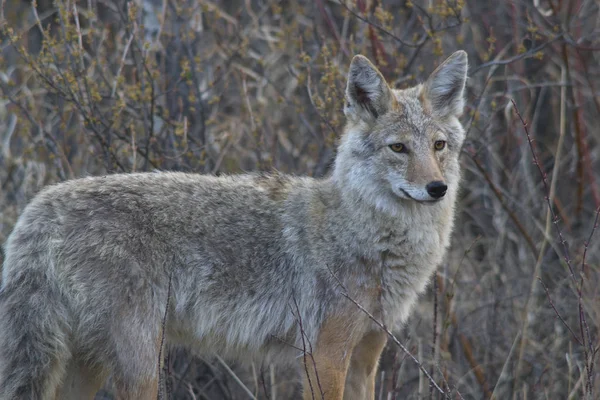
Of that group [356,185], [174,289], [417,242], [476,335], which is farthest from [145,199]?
[476,335]

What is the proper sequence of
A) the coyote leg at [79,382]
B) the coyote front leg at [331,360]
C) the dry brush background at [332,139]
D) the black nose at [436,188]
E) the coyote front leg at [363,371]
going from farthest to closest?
the dry brush background at [332,139]
the coyote front leg at [363,371]
the coyote leg at [79,382]
the coyote front leg at [331,360]
the black nose at [436,188]

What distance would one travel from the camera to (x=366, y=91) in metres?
4.70

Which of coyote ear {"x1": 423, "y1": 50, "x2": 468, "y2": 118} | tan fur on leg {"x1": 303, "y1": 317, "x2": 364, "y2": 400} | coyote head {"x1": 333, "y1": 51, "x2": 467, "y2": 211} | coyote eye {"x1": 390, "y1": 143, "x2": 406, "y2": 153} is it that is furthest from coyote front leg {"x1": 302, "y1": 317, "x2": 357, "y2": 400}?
coyote ear {"x1": 423, "y1": 50, "x2": 468, "y2": 118}

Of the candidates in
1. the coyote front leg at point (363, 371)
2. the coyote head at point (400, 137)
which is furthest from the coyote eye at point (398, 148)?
the coyote front leg at point (363, 371)

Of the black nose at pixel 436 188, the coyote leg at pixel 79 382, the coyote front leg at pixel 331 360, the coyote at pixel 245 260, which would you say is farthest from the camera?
the coyote leg at pixel 79 382

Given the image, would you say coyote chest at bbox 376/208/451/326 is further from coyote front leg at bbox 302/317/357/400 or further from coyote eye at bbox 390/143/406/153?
coyote eye at bbox 390/143/406/153

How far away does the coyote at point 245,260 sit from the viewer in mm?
4109

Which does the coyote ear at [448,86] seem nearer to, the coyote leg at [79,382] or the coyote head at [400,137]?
the coyote head at [400,137]

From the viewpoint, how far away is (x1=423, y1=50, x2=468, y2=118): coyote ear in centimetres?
479

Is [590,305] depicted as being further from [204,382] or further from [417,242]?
[204,382]

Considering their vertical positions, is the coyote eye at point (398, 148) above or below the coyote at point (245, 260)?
above

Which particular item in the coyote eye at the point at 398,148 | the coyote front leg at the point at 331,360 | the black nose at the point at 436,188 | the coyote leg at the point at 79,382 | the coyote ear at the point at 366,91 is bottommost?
the coyote leg at the point at 79,382

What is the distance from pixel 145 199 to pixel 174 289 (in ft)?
1.87

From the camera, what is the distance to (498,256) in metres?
7.54
